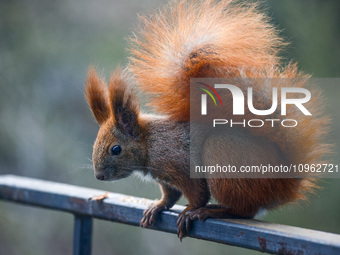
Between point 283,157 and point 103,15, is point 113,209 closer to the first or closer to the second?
point 283,157

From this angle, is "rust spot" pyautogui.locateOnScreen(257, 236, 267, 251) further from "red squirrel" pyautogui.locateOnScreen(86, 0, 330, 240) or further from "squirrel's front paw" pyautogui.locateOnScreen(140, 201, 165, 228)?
"squirrel's front paw" pyautogui.locateOnScreen(140, 201, 165, 228)

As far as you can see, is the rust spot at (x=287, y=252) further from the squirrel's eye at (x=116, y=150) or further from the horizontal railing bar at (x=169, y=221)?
the squirrel's eye at (x=116, y=150)

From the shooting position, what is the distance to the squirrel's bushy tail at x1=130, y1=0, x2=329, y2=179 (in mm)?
948

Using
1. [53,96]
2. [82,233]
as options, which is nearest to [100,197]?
[82,233]

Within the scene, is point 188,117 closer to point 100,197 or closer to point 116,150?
point 116,150

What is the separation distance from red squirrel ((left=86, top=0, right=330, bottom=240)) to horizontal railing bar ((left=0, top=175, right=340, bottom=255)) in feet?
0.13

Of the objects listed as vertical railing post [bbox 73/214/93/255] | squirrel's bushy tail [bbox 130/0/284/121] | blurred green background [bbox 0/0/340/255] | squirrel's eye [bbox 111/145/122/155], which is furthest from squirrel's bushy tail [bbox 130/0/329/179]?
blurred green background [bbox 0/0/340/255]

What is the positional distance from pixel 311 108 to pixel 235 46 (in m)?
0.23

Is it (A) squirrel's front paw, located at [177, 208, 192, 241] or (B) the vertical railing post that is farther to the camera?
(B) the vertical railing post

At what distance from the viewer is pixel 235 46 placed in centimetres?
95

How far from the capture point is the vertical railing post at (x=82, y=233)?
1.20 meters

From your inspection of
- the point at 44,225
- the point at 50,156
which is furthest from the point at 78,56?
the point at 44,225

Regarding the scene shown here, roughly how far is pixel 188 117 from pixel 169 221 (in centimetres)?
26

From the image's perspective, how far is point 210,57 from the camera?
38.2 inches
